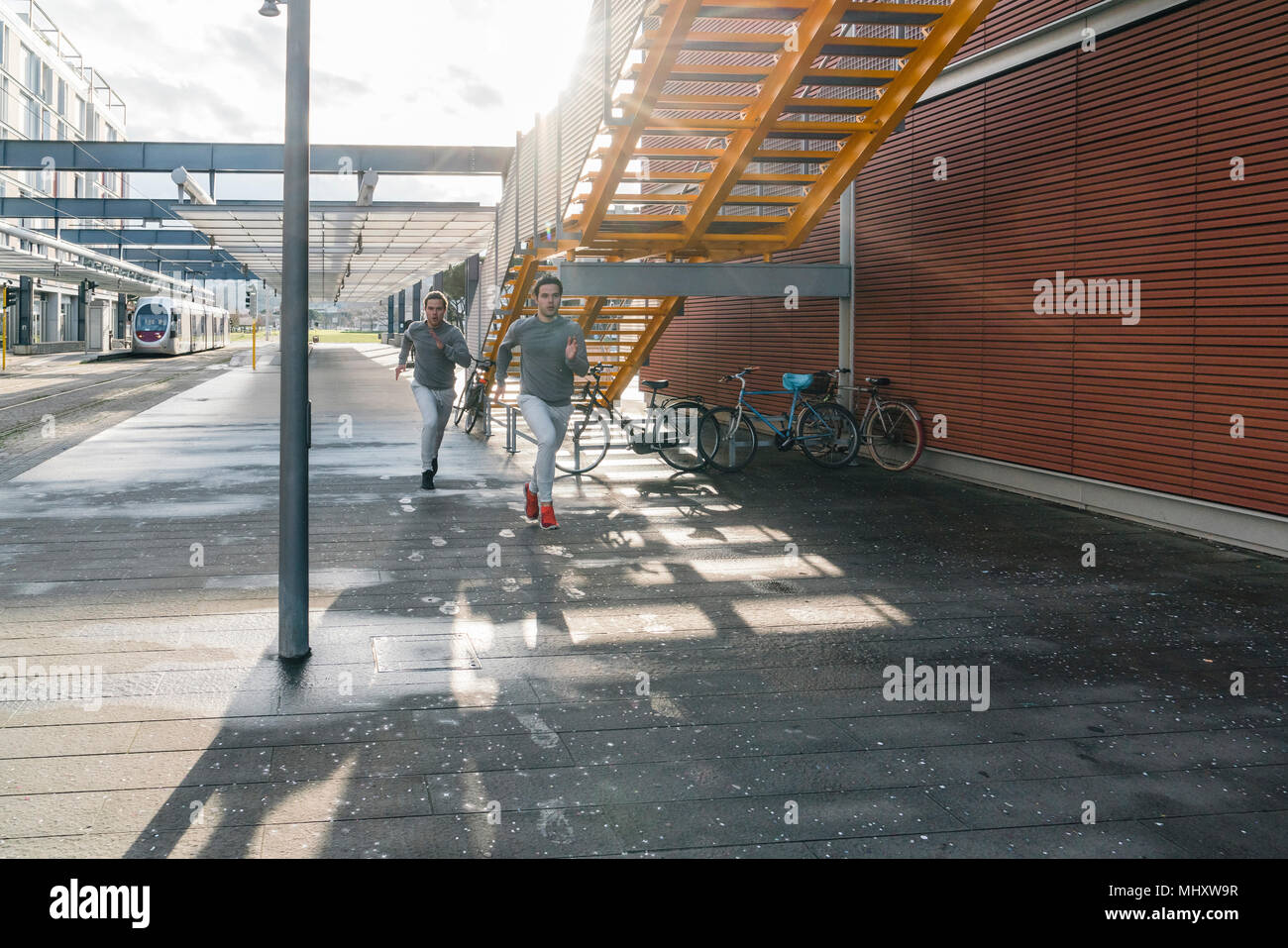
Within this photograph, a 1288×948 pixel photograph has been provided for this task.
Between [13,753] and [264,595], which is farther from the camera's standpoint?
[264,595]

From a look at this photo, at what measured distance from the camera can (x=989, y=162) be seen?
39.9 ft

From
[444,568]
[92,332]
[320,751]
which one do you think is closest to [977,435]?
[444,568]

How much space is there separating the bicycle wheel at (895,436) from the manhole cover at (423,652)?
26.8 ft

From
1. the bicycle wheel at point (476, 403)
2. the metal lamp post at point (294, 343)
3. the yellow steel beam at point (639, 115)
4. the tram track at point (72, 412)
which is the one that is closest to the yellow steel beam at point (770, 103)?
the yellow steel beam at point (639, 115)

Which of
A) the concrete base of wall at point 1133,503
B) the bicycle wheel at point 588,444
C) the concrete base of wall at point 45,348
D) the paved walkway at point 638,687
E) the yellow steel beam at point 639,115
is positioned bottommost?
the paved walkway at point 638,687

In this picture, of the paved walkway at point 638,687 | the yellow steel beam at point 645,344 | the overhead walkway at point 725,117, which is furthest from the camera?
the yellow steel beam at point 645,344

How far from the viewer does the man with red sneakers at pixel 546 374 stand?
956 centimetres

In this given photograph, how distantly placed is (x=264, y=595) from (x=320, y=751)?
113 inches

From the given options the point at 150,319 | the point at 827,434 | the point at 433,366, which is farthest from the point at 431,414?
the point at 150,319

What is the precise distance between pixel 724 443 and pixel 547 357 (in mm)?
4566

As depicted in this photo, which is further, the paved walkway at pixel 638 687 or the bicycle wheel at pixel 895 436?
the bicycle wheel at pixel 895 436

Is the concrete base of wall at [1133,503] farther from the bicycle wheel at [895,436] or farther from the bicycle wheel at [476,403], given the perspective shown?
the bicycle wheel at [476,403]

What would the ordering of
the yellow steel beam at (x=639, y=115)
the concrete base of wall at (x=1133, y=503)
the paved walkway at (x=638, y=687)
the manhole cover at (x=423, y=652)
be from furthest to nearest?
the yellow steel beam at (x=639, y=115) < the concrete base of wall at (x=1133, y=503) < the manhole cover at (x=423, y=652) < the paved walkway at (x=638, y=687)
